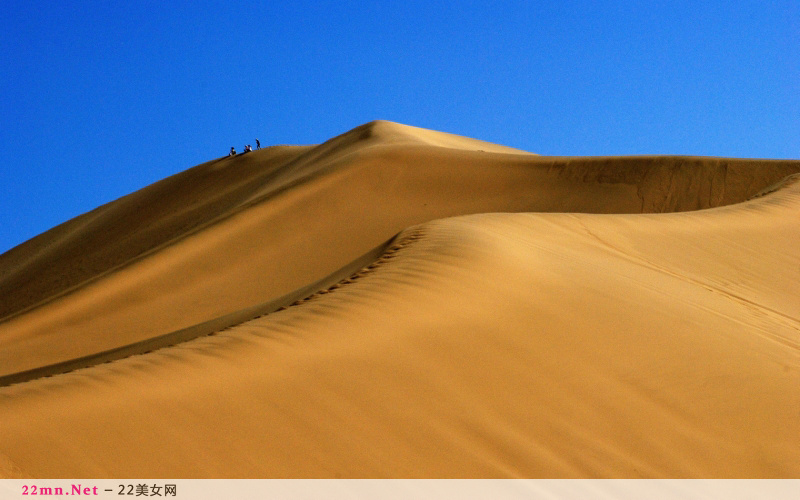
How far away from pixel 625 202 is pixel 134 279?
11.3 m

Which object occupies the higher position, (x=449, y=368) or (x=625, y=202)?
(x=625, y=202)

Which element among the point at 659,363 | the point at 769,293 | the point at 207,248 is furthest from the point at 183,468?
the point at 207,248

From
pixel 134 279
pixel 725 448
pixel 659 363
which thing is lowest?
pixel 725 448

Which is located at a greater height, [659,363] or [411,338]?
[411,338]

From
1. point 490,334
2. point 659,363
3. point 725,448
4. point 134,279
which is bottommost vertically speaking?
point 725,448

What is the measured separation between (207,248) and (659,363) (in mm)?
12854

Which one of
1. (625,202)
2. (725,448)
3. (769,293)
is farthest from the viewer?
(625,202)

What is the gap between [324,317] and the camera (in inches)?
253

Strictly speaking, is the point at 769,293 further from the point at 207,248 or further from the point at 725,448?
the point at 207,248

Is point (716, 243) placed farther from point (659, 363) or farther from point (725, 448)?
point (725, 448)

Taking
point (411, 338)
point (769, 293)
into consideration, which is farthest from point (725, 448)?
point (769, 293)

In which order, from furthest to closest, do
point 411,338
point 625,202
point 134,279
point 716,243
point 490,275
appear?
point 625,202, point 134,279, point 716,243, point 490,275, point 411,338

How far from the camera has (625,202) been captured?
20750 mm

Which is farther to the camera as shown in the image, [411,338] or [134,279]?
[134,279]
